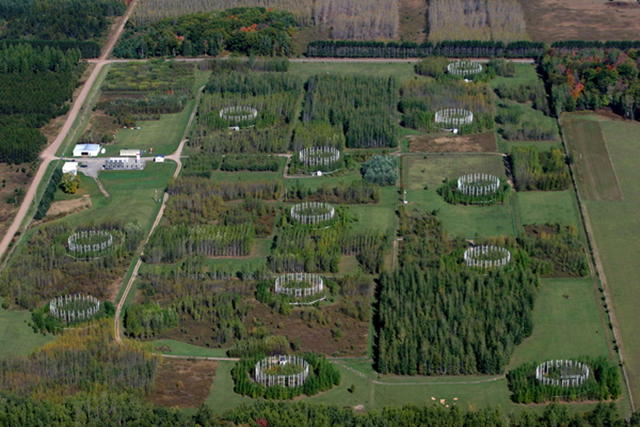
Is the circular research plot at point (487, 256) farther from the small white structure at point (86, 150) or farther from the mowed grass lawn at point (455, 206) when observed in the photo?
the small white structure at point (86, 150)

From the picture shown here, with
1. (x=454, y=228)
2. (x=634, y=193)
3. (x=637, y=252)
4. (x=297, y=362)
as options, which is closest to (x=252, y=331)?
(x=297, y=362)

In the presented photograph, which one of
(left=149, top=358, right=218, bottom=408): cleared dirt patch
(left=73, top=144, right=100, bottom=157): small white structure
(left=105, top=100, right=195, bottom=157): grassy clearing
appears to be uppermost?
(left=149, top=358, right=218, bottom=408): cleared dirt patch

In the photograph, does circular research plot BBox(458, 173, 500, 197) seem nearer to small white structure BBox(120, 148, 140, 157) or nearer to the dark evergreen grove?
the dark evergreen grove

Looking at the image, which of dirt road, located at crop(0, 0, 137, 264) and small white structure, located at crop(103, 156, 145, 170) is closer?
dirt road, located at crop(0, 0, 137, 264)

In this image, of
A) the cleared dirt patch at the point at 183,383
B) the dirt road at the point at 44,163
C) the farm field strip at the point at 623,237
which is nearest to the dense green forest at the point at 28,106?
the dirt road at the point at 44,163

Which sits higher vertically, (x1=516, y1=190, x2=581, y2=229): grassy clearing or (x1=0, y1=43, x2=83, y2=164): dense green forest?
(x1=516, y1=190, x2=581, y2=229): grassy clearing

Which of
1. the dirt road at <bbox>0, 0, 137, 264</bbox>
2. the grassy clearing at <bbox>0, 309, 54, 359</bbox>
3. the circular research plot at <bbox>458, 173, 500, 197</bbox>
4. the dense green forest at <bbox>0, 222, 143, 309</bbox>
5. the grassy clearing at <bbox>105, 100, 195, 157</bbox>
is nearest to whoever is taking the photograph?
the grassy clearing at <bbox>0, 309, 54, 359</bbox>

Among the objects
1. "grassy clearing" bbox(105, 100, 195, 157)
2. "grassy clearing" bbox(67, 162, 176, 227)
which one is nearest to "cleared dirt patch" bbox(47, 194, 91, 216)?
"grassy clearing" bbox(67, 162, 176, 227)

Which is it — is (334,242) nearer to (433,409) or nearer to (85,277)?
(85,277)
